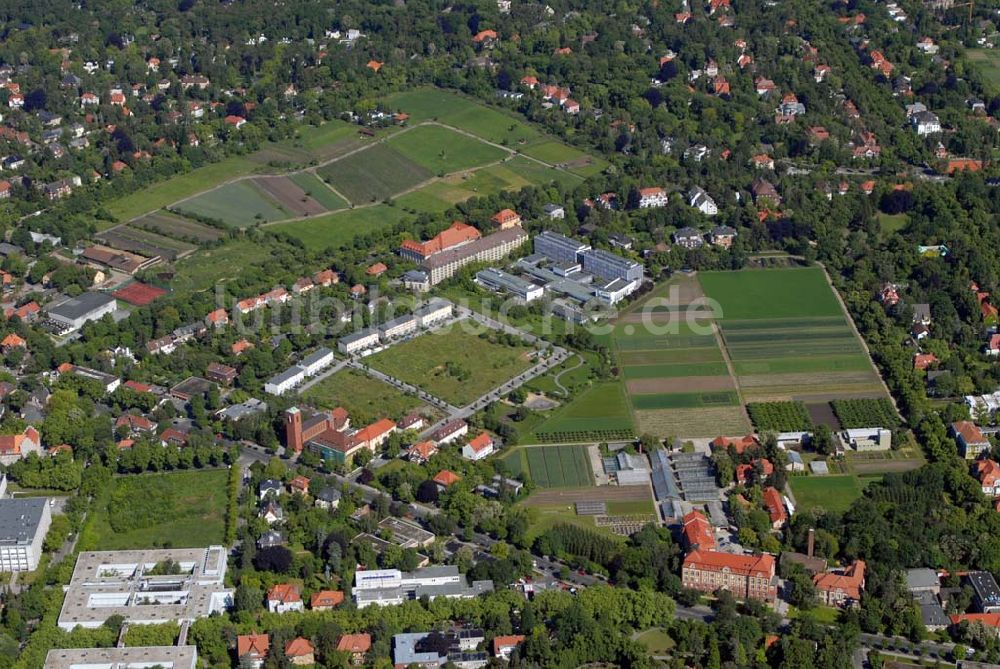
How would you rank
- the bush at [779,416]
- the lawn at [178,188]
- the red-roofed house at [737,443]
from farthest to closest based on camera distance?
1. the lawn at [178,188]
2. the bush at [779,416]
3. the red-roofed house at [737,443]

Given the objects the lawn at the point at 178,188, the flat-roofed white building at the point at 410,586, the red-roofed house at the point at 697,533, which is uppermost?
the red-roofed house at the point at 697,533


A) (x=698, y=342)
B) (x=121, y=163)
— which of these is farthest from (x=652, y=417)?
(x=121, y=163)

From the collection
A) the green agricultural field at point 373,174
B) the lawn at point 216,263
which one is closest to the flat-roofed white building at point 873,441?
the lawn at point 216,263

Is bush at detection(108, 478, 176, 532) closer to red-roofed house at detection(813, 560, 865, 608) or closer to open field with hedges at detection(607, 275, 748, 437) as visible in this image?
open field with hedges at detection(607, 275, 748, 437)

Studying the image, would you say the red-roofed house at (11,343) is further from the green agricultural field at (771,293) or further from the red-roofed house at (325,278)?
the green agricultural field at (771,293)

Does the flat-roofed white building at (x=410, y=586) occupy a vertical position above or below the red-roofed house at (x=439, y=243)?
above

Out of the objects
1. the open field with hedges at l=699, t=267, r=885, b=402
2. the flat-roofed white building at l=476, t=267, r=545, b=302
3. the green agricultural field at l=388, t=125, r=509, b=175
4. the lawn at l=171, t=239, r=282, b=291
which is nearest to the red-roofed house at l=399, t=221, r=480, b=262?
the flat-roofed white building at l=476, t=267, r=545, b=302

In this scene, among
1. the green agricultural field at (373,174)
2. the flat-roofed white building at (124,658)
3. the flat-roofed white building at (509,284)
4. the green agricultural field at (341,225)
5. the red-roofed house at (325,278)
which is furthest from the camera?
the green agricultural field at (373,174)

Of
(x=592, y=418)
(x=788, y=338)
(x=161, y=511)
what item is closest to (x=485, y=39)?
(x=788, y=338)
